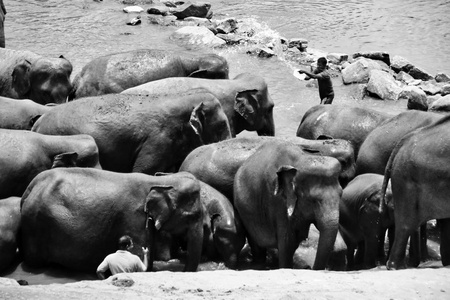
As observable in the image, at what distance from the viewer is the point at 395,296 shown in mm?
8570

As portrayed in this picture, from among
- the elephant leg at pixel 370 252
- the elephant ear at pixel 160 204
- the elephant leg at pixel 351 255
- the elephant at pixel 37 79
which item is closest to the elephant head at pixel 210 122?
the elephant ear at pixel 160 204

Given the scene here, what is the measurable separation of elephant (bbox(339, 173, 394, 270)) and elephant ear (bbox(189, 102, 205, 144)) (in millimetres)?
2423

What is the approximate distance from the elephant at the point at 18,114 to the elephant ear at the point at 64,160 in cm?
192

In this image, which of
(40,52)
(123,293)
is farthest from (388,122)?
(40,52)

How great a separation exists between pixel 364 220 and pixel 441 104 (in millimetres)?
6733

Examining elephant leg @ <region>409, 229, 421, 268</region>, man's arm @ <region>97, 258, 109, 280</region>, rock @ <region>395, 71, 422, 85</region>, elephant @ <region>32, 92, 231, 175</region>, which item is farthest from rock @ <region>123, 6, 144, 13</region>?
man's arm @ <region>97, 258, 109, 280</region>

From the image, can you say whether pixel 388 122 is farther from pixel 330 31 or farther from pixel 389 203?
pixel 330 31

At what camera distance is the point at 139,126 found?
1310cm

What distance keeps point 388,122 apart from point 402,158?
9.48 feet

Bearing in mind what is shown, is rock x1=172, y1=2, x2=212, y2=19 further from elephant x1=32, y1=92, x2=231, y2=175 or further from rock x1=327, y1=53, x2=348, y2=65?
elephant x1=32, y1=92, x2=231, y2=175

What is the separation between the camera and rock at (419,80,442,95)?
19203mm

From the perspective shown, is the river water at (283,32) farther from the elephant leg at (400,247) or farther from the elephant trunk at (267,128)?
the elephant leg at (400,247)

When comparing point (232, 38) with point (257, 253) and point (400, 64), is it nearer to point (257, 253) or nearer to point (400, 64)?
point (400, 64)

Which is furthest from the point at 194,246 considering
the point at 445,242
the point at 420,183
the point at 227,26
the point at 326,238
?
the point at 227,26
